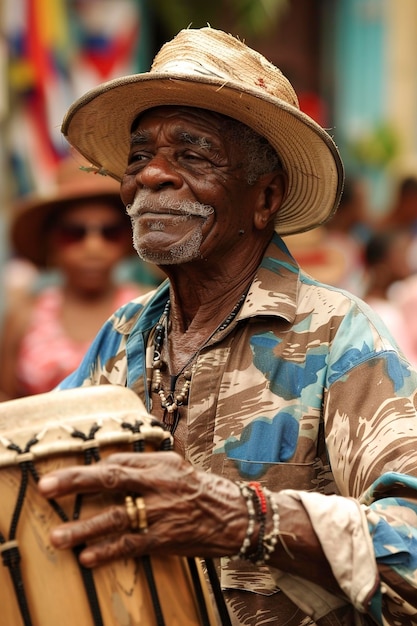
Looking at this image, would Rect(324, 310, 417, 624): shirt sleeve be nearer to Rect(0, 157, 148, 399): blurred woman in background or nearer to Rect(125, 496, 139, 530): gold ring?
Rect(125, 496, 139, 530): gold ring

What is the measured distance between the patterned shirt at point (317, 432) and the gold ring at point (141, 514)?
1.13 ft

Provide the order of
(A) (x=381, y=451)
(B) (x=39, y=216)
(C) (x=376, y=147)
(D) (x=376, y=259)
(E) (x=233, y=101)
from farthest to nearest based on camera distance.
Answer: (C) (x=376, y=147) → (D) (x=376, y=259) → (B) (x=39, y=216) → (E) (x=233, y=101) → (A) (x=381, y=451)

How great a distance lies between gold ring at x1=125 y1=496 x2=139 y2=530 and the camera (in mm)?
2227

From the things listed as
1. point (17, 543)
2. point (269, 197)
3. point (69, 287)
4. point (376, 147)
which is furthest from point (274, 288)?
point (376, 147)

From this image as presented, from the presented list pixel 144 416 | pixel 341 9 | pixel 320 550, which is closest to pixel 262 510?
pixel 320 550

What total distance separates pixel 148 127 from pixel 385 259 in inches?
203

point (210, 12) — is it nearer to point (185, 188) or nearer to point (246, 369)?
point (185, 188)

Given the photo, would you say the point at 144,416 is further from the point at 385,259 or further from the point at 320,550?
the point at 385,259

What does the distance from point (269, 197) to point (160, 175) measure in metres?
0.38

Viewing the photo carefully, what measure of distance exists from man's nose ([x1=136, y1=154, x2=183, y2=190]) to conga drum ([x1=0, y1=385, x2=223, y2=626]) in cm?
79

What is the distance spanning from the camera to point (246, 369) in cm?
283

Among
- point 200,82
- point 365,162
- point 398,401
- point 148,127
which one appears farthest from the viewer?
point 365,162

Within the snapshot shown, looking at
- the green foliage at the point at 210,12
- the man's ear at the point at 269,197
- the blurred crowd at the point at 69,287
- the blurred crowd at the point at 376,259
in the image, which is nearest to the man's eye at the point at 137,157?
the man's ear at the point at 269,197

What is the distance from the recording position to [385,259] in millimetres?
8023
